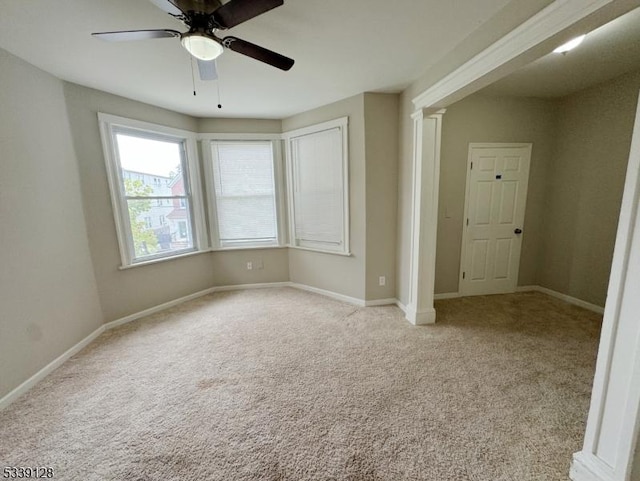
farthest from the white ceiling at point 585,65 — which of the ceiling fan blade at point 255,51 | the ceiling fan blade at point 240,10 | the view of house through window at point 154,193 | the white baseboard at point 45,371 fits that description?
the white baseboard at point 45,371

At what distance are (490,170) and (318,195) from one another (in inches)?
89.1

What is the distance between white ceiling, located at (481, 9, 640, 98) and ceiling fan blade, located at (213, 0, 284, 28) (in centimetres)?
235

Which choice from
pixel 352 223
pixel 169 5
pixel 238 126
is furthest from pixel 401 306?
pixel 238 126

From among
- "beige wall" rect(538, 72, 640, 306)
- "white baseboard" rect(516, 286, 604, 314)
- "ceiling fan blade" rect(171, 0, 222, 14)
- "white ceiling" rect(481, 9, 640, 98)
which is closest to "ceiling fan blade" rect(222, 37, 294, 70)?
"ceiling fan blade" rect(171, 0, 222, 14)

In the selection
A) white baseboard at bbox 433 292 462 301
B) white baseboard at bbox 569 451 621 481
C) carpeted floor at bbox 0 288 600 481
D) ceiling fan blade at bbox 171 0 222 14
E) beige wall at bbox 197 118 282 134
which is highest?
beige wall at bbox 197 118 282 134

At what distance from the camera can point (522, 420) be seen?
155 cm

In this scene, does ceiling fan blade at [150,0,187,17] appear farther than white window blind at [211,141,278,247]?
No

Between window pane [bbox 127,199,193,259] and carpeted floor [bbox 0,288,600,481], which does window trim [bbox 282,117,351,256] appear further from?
window pane [bbox 127,199,193,259]

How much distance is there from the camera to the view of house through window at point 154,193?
292 cm

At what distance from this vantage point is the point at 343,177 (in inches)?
123

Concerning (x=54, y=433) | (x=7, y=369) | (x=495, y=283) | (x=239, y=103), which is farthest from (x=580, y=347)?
(x=7, y=369)

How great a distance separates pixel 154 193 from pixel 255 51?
240cm

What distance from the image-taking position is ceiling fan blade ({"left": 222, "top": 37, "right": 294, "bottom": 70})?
1.43 meters

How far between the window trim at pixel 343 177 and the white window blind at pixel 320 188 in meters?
0.01
